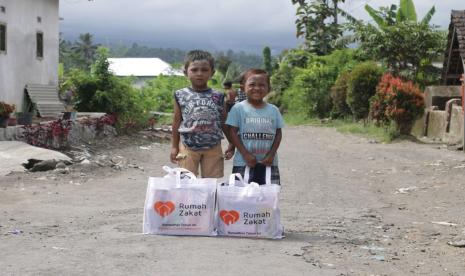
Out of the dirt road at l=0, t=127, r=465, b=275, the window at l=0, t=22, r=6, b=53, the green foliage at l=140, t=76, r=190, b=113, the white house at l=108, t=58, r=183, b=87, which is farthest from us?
the white house at l=108, t=58, r=183, b=87

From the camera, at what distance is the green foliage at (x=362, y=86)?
85.1 ft

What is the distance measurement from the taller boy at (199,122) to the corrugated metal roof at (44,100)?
549 inches

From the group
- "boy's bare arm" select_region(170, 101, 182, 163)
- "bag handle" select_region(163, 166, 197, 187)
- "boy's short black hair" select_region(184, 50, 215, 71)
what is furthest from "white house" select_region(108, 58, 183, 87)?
"bag handle" select_region(163, 166, 197, 187)

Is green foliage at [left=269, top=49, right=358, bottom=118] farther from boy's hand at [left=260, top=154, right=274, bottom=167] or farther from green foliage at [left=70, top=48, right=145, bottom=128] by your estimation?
boy's hand at [left=260, top=154, right=274, bottom=167]

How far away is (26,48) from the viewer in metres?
19.9

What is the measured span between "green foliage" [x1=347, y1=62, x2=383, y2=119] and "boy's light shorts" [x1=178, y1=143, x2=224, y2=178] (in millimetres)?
19835

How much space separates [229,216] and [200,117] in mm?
940

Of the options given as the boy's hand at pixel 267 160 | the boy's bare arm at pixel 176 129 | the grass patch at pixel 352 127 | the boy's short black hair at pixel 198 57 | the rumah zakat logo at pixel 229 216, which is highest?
the boy's short black hair at pixel 198 57

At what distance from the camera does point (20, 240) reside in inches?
239

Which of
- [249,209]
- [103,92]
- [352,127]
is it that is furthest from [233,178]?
[352,127]

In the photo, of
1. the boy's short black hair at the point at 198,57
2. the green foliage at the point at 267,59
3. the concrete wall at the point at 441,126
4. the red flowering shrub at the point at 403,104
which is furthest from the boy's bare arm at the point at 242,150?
the green foliage at the point at 267,59

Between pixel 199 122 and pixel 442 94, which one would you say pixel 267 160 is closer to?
pixel 199 122

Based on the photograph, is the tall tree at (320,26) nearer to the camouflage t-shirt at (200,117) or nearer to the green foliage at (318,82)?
the green foliage at (318,82)

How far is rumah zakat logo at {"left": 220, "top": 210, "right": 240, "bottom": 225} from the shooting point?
20.5ft
